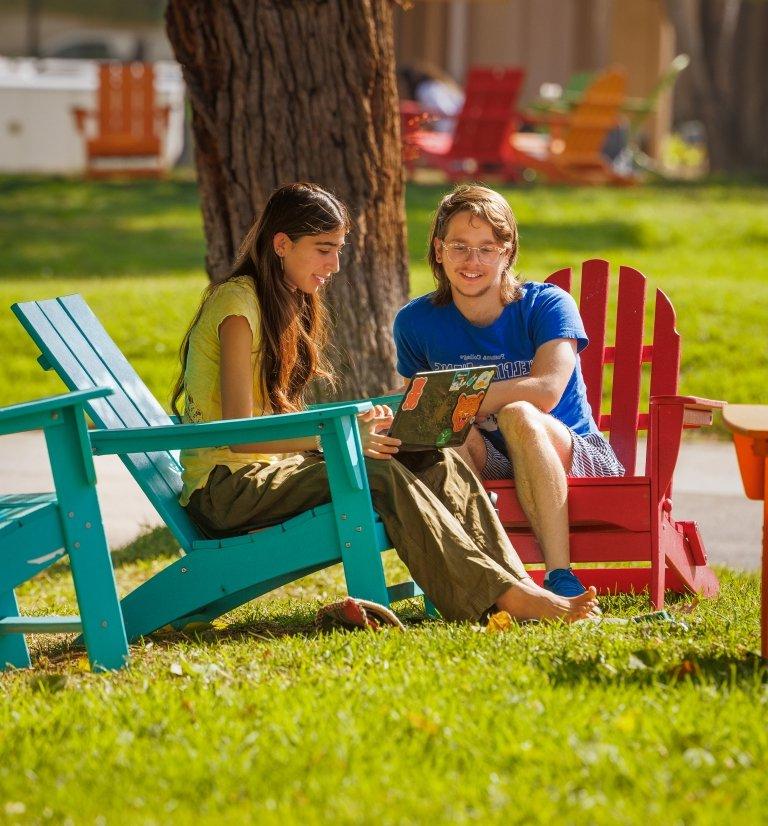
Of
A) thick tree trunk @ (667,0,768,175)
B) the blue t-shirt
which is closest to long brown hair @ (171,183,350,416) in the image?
the blue t-shirt

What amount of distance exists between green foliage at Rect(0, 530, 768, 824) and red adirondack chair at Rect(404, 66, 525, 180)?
11715 mm

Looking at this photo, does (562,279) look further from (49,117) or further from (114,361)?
(49,117)

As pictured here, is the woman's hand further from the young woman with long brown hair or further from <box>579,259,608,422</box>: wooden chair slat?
<box>579,259,608,422</box>: wooden chair slat

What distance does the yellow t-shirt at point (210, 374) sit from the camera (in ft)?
14.9

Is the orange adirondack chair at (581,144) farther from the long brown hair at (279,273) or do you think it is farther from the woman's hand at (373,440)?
the woman's hand at (373,440)

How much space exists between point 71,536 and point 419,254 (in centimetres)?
838

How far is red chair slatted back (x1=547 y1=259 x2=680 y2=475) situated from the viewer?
5426 mm

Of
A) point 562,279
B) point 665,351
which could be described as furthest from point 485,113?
point 665,351

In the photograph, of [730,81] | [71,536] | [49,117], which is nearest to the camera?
[71,536]

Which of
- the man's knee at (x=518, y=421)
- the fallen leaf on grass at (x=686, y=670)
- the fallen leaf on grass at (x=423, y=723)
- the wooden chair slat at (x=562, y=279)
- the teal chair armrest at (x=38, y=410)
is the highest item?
the teal chair armrest at (x=38, y=410)

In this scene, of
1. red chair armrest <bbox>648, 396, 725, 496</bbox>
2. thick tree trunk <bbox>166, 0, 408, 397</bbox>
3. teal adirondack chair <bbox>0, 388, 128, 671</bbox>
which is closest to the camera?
teal adirondack chair <bbox>0, 388, 128, 671</bbox>

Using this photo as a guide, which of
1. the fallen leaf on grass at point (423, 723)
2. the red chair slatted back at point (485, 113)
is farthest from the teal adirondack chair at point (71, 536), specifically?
the red chair slatted back at point (485, 113)

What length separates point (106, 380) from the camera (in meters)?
4.71

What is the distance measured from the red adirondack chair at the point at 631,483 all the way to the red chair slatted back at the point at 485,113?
9.99 meters
